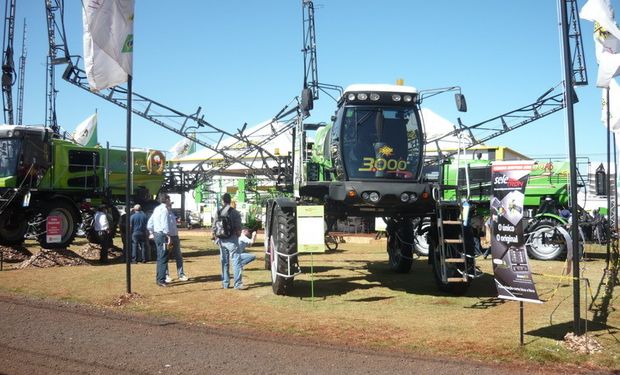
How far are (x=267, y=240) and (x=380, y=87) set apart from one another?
4.07m

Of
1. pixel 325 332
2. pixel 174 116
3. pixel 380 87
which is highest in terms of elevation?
pixel 174 116

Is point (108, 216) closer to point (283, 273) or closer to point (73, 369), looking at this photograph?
point (283, 273)

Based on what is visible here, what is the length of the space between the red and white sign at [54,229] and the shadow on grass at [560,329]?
40.1 feet

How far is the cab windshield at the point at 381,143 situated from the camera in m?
9.56

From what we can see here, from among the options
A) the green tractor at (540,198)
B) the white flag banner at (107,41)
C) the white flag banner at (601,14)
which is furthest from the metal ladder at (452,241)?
the green tractor at (540,198)

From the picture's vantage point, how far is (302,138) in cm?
1049

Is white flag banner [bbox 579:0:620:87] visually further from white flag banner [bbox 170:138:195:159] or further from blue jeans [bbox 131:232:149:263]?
white flag banner [bbox 170:138:195:159]

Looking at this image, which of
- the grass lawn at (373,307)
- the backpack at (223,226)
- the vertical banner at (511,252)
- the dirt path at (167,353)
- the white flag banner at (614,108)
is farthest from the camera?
the backpack at (223,226)

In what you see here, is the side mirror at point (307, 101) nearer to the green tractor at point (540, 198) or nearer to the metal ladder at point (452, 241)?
the metal ladder at point (452, 241)

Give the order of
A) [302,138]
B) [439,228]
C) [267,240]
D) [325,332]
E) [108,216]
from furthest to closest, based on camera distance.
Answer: [108,216]
[267,240]
[302,138]
[439,228]
[325,332]

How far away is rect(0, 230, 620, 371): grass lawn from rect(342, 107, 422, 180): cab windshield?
7.06 ft

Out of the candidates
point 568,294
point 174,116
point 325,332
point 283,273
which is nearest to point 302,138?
point 283,273

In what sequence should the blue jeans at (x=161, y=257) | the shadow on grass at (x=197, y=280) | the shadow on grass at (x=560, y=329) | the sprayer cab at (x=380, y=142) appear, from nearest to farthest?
the shadow on grass at (x=560, y=329), the sprayer cab at (x=380, y=142), the blue jeans at (x=161, y=257), the shadow on grass at (x=197, y=280)

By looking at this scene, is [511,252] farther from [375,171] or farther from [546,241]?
[546,241]
